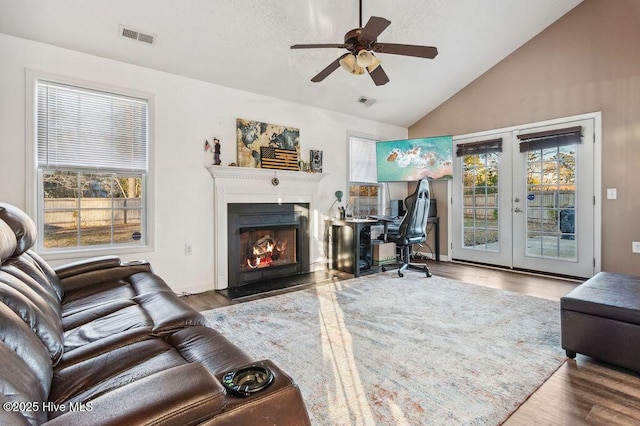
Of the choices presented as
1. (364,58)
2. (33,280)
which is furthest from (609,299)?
(33,280)

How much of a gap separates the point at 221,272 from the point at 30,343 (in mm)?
2826

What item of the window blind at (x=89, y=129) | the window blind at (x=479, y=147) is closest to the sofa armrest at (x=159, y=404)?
the window blind at (x=89, y=129)

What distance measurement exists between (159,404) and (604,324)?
2.45 meters

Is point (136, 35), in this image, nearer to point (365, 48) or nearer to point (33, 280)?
point (365, 48)

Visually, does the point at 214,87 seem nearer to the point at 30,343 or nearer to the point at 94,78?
the point at 94,78

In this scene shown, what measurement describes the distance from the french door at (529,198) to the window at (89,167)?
4723mm

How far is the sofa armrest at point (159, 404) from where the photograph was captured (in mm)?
658

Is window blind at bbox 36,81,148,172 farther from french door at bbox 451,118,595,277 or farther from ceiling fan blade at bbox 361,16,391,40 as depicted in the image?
french door at bbox 451,118,595,277

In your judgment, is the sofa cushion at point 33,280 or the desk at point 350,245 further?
the desk at point 350,245

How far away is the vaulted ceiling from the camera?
2738mm

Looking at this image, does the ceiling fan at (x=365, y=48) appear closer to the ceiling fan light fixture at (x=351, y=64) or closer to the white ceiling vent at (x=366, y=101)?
the ceiling fan light fixture at (x=351, y=64)

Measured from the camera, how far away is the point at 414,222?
422 cm

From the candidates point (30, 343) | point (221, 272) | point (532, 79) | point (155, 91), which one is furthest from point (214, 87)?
point (532, 79)

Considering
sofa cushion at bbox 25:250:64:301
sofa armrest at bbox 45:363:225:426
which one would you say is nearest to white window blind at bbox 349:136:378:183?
sofa cushion at bbox 25:250:64:301
